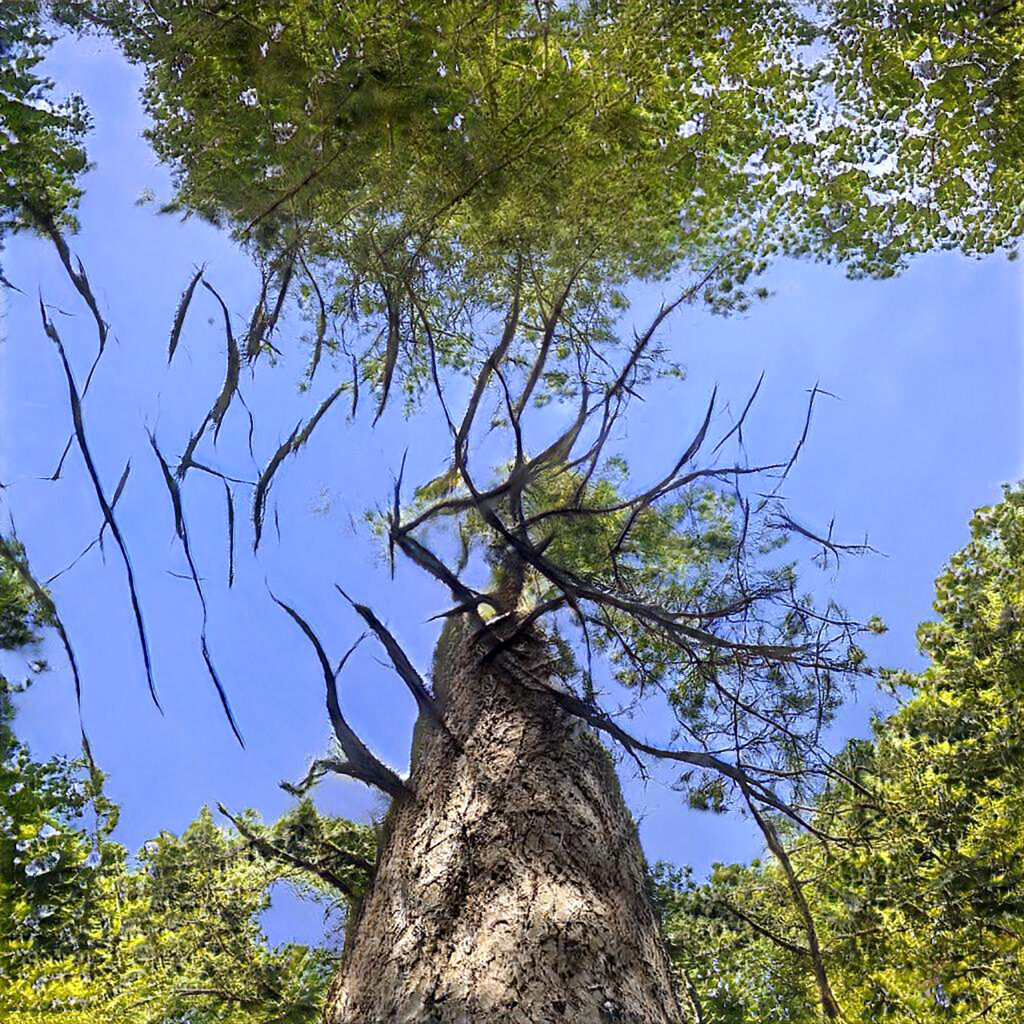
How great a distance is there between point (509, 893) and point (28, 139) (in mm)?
4789

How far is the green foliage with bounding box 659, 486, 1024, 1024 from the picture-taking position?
4.82 m

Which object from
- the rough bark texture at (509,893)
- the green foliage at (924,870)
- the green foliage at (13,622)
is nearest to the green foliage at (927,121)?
the green foliage at (924,870)

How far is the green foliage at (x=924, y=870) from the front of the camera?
15.8ft

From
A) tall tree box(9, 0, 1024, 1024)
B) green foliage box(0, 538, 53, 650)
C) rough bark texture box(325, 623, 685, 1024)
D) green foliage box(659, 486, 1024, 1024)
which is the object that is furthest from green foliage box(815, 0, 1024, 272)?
green foliage box(0, 538, 53, 650)

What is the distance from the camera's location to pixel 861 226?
5398 mm

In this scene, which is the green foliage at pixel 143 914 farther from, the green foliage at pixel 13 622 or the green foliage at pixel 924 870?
the green foliage at pixel 924 870

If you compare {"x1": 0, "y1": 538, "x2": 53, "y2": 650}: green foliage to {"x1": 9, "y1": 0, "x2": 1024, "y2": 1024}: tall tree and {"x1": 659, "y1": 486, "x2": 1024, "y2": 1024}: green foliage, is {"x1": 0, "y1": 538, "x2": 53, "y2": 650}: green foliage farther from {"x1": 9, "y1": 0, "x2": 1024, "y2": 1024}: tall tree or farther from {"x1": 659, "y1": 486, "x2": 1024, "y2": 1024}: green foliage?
{"x1": 659, "y1": 486, "x2": 1024, "y2": 1024}: green foliage

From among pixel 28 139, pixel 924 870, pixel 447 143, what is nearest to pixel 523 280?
pixel 447 143

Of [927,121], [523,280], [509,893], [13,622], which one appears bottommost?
[509,893]

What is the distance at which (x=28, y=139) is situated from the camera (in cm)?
424

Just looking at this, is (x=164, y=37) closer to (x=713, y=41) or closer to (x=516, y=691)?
(x=713, y=41)

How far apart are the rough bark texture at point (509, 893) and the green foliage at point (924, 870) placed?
71.5 inches

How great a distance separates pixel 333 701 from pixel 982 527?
6.13m

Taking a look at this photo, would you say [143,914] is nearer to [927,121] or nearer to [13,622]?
[13,622]
